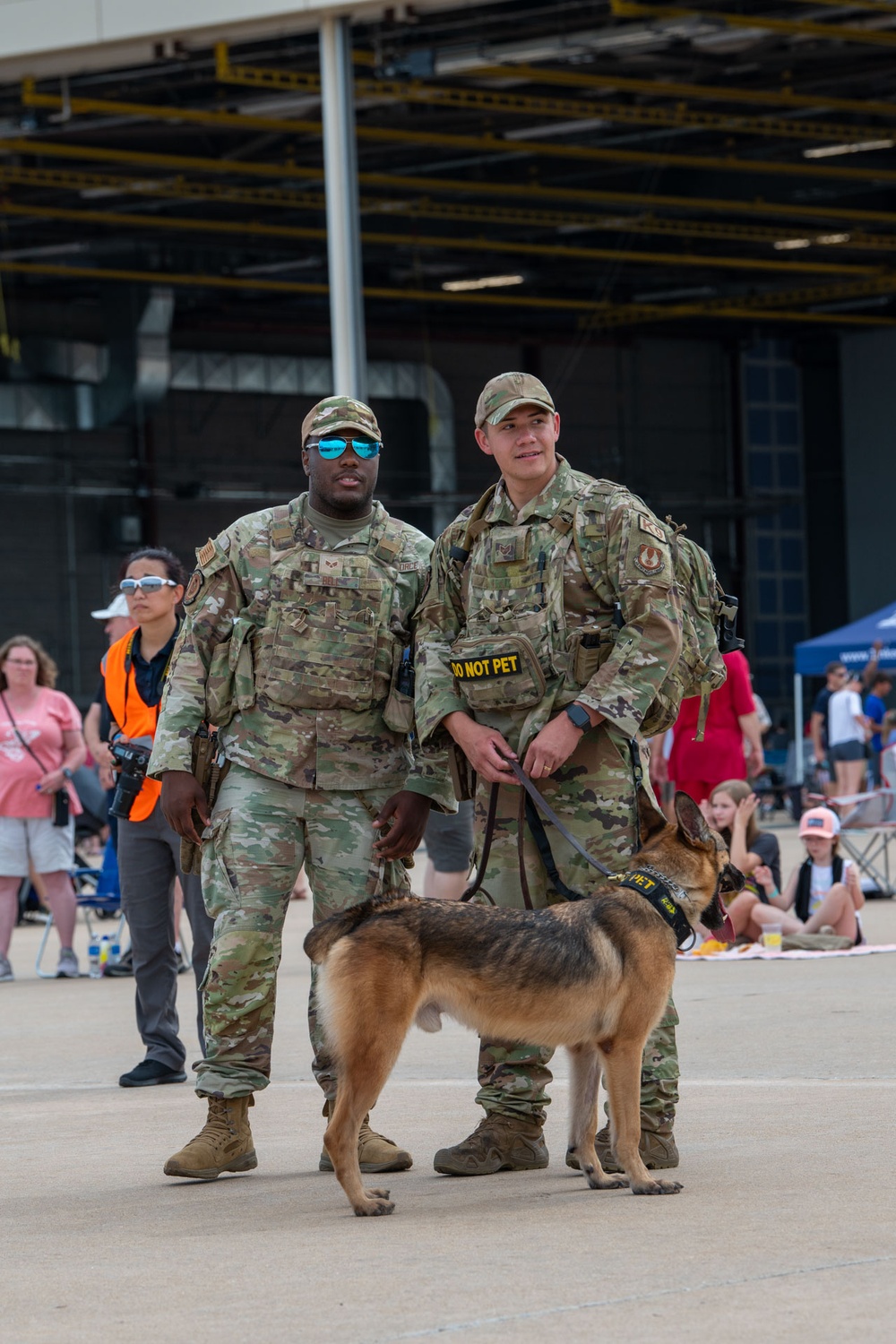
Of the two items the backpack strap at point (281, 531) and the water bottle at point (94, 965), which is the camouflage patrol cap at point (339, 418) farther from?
the water bottle at point (94, 965)

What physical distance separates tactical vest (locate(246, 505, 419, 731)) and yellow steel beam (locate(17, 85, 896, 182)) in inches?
622

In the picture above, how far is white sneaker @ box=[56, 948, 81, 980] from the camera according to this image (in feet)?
40.1

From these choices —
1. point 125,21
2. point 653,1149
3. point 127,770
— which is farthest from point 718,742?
point 125,21

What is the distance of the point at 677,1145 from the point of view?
19.1 ft

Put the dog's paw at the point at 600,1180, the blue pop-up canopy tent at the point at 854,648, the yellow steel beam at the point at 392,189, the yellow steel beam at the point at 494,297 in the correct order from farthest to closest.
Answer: the yellow steel beam at the point at 494,297 < the blue pop-up canopy tent at the point at 854,648 < the yellow steel beam at the point at 392,189 < the dog's paw at the point at 600,1180

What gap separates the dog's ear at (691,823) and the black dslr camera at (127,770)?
2916mm

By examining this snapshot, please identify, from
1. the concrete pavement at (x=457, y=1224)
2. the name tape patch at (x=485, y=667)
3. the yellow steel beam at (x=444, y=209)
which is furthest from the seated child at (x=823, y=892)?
the yellow steel beam at (x=444, y=209)

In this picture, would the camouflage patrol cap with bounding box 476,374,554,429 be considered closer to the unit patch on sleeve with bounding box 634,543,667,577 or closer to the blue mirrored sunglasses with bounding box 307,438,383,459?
the blue mirrored sunglasses with bounding box 307,438,383,459

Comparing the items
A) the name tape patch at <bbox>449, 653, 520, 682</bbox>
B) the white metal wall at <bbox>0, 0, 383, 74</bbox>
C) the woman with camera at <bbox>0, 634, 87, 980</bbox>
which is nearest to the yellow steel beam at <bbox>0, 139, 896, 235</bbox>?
the white metal wall at <bbox>0, 0, 383, 74</bbox>

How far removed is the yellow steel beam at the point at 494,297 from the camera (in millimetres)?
30906

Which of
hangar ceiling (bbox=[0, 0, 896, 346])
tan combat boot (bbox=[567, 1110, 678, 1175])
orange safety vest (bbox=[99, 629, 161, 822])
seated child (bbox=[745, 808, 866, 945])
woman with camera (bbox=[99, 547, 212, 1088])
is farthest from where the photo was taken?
hangar ceiling (bbox=[0, 0, 896, 346])

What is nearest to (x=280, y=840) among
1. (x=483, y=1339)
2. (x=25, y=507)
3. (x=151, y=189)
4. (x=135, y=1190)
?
(x=135, y=1190)

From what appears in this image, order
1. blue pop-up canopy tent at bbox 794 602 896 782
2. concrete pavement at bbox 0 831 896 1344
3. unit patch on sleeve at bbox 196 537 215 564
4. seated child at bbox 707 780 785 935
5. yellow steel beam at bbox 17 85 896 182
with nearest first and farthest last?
concrete pavement at bbox 0 831 896 1344
unit patch on sleeve at bbox 196 537 215 564
seated child at bbox 707 780 785 935
yellow steel beam at bbox 17 85 896 182
blue pop-up canopy tent at bbox 794 602 896 782

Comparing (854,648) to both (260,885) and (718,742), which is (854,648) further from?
(260,885)
